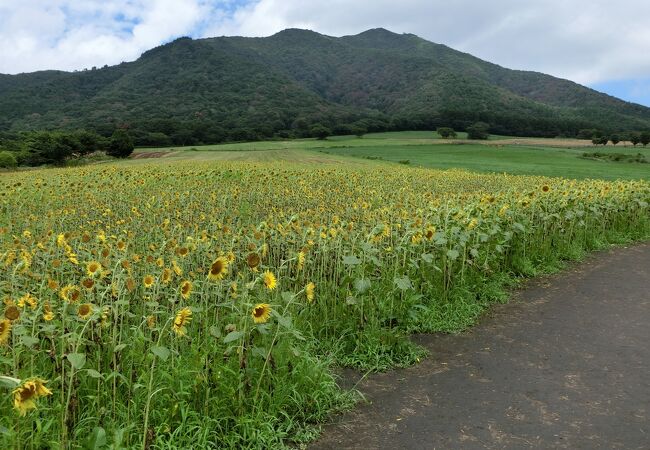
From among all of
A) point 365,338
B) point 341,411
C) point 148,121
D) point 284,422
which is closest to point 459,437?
point 341,411

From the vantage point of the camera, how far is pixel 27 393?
2389mm

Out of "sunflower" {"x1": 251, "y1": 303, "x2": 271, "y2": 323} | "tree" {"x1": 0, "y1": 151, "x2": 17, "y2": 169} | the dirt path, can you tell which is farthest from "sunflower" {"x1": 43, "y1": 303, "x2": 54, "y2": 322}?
"tree" {"x1": 0, "y1": 151, "x2": 17, "y2": 169}

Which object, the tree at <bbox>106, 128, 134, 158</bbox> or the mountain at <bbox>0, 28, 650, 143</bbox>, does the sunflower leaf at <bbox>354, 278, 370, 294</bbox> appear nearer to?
the tree at <bbox>106, 128, 134, 158</bbox>

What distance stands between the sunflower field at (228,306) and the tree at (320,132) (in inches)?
2658

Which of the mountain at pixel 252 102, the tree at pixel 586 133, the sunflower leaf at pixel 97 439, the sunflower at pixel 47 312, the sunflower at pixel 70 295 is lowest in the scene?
the sunflower leaf at pixel 97 439

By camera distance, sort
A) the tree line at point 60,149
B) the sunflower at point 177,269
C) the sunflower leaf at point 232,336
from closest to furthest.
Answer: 1. the sunflower leaf at point 232,336
2. the sunflower at point 177,269
3. the tree line at point 60,149

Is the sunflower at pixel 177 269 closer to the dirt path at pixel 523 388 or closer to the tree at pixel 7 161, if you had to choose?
the dirt path at pixel 523 388

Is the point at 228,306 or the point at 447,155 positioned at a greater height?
the point at 447,155

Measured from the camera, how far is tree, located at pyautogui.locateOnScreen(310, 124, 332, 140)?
7812 centimetres

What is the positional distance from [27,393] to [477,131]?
76.4 meters

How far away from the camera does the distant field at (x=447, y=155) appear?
36.4 m

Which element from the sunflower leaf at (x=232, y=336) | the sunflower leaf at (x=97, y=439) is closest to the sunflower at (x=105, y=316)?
the sunflower leaf at (x=97, y=439)

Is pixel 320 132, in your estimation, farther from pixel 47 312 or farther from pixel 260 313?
pixel 47 312

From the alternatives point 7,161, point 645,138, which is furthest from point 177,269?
point 645,138
